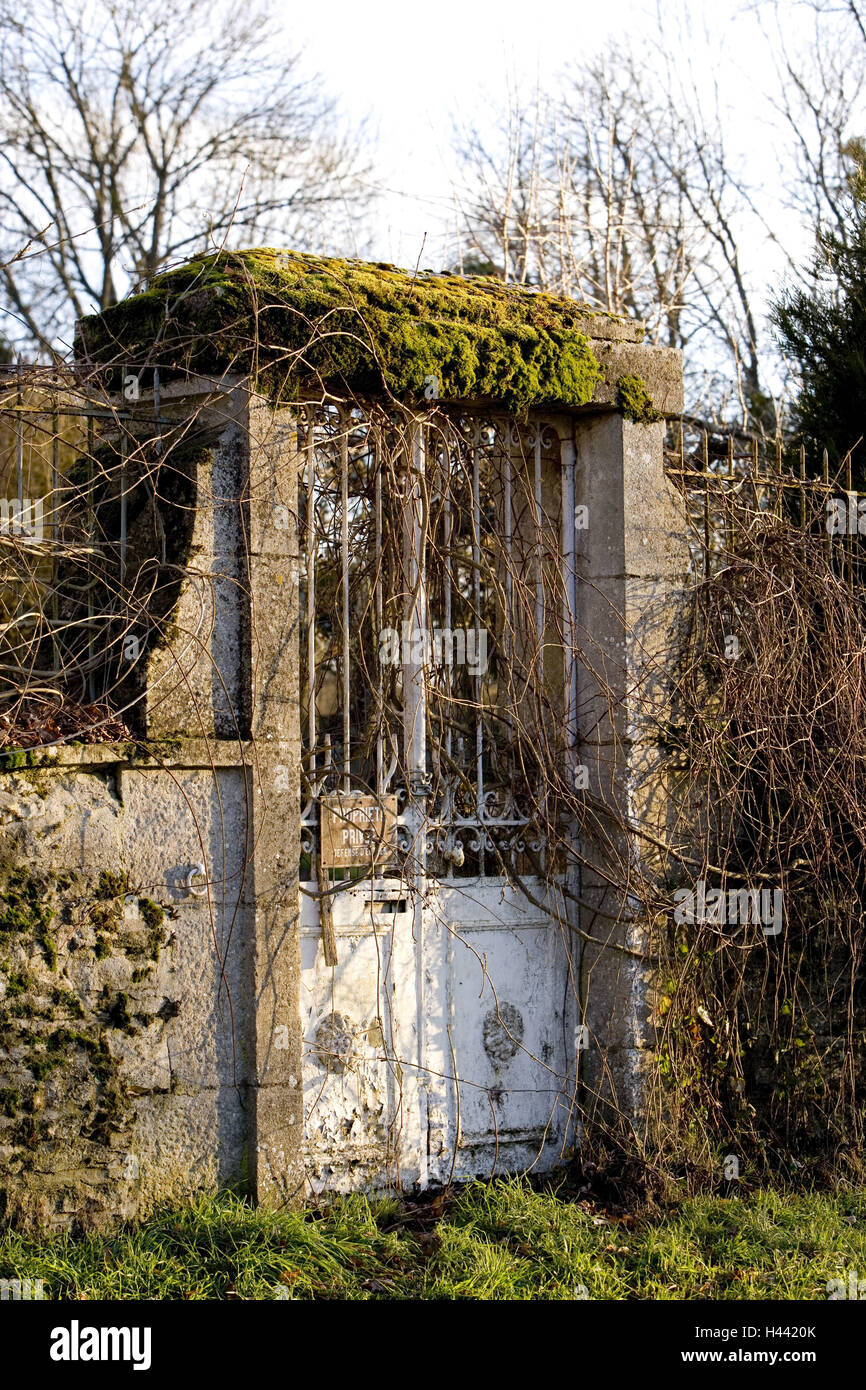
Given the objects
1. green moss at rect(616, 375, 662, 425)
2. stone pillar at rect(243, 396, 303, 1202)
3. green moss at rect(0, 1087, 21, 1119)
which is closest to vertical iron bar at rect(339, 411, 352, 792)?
stone pillar at rect(243, 396, 303, 1202)

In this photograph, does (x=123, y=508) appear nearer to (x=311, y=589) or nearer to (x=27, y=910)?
(x=311, y=589)

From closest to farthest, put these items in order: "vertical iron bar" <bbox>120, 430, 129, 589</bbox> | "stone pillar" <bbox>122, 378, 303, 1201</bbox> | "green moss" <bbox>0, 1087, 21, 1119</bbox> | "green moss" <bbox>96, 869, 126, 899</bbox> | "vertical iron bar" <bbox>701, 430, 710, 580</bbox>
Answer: "green moss" <bbox>0, 1087, 21, 1119</bbox> < "green moss" <bbox>96, 869, 126, 899</bbox> < "stone pillar" <bbox>122, 378, 303, 1201</bbox> < "vertical iron bar" <bbox>120, 430, 129, 589</bbox> < "vertical iron bar" <bbox>701, 430, 710, 580</bbox>

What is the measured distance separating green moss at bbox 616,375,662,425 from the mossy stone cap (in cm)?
12

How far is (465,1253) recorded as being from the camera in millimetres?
4074

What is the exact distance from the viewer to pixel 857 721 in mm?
5422

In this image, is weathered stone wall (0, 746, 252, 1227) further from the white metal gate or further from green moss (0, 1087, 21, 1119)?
the white metal gate

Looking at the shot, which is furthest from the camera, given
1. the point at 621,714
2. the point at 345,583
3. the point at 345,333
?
the point at 621,714

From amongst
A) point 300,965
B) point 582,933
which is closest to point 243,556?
point 300,965

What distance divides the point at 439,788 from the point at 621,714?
0.84 metres

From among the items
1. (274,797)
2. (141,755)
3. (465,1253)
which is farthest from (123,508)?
(465,1253)

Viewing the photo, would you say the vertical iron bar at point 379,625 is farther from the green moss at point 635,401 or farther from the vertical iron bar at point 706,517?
the vertical iron bar at point 706,517

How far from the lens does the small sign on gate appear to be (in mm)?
4648
